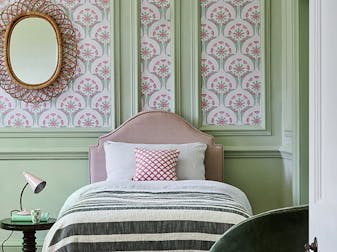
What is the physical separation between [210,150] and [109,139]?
869 millimetres

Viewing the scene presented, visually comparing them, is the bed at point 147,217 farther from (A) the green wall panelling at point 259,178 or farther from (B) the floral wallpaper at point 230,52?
(B) the floral wallpaper at point 230,52

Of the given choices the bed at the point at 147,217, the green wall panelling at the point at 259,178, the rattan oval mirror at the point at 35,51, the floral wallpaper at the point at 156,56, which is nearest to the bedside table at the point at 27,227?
the bed at the point at 147,217

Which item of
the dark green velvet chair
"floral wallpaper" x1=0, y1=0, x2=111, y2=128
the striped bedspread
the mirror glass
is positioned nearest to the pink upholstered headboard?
"floral wallpaper" x1=0, y1=0, x2=111, y2=128

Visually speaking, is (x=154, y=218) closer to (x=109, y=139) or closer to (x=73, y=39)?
(x=109, y=139)

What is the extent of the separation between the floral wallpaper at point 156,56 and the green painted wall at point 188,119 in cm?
7

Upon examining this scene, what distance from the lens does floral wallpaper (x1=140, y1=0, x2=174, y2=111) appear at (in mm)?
5195

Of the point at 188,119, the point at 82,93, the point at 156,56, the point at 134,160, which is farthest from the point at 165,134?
the point at 82,93

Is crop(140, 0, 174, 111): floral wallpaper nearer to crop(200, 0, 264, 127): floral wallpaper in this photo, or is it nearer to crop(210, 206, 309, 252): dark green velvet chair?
crop(200, 0, 264, 127): floral wallpaper

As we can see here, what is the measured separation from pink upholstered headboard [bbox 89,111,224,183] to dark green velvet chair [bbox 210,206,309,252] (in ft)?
10.3

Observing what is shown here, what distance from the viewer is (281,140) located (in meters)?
5.15

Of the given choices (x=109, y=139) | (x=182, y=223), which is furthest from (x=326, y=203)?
(x=109, y=139)

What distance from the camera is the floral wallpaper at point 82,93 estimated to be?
17.0 feet

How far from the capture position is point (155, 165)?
4633mm

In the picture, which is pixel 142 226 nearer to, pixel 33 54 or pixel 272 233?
pixel 272 233
